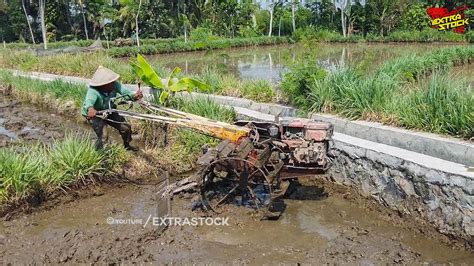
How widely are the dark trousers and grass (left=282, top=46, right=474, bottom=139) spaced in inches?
111

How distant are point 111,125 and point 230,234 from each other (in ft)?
9.48

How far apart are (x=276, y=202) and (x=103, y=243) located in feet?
6.75

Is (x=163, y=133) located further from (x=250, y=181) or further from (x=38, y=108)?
(x=38, y=108)

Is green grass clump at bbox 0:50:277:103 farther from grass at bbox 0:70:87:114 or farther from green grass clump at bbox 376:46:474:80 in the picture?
green grass clump at bbox 376:46:474:80

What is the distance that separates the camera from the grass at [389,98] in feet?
18.9

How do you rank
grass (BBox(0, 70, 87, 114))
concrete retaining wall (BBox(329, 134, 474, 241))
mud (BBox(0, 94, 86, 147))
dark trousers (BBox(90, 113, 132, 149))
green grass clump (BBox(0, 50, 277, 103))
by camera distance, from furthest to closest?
grass (BBox(0, 70, 87, 114)) < green grass clump (BBox(0, 50, 277, 103)) < mud (BBox(0, 94, 86, 147)) < dark trousers (BBox(90, 113, 132, 149)) < concrete retaining wall (BBox(329, 134, 474, 241))

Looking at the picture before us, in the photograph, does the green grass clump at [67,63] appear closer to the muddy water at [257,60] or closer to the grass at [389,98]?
the muddy water at [257,60]

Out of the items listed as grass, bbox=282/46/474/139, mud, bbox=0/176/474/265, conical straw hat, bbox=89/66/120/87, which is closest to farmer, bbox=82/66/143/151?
conical straw hat, bbox=89/66/120/87

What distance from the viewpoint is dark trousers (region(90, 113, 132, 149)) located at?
6.48 meters

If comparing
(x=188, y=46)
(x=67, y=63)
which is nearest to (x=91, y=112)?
(x=67, y=63)

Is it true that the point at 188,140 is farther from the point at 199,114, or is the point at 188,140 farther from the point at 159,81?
the point at 159,81

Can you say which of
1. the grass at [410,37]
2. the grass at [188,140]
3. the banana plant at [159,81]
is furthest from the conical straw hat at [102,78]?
the grass at [410,37]

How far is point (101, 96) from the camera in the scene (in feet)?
20.9

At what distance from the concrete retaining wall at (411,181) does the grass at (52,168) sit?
3162mm
